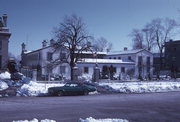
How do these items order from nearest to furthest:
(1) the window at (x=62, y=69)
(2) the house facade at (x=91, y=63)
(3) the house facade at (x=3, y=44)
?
(3) the house facade at (x=3, y=44) → (2) the house facade at (x=91, y=63) → (1) the window at (x=62, y=69)

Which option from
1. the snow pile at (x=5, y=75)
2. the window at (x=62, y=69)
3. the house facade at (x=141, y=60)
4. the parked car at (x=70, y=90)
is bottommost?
the parked car at (x=70, y=90)

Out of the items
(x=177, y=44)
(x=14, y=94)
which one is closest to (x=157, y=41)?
(x=177, y=44)

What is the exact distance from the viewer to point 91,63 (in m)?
48.7

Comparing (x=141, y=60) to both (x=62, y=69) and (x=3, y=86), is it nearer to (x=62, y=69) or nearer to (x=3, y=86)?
(x=62, y=69)

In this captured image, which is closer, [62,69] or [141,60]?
[62,69]

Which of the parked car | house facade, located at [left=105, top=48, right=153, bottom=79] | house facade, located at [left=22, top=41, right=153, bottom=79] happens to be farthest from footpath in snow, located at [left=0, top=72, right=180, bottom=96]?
house facade, located at [left=105, top=48, right=153, bottom=79]

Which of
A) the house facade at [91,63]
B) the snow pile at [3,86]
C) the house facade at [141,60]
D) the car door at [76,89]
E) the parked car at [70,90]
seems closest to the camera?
the parked car at [70,90]

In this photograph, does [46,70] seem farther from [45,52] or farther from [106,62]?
[106,62]

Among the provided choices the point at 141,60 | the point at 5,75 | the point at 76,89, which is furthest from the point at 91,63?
the point at 76,89

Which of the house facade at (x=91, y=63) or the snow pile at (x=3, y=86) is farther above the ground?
the house facade at (x=91, y=63)

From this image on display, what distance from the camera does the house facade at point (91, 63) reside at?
43844 mm

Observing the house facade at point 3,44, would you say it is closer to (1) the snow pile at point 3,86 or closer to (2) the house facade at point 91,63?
(2) the house facade at point 91,63

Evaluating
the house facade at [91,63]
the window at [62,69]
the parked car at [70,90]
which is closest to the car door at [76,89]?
the parked car at [70,90]

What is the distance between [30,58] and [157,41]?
3293cm
